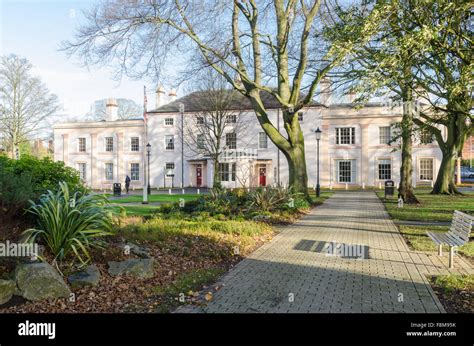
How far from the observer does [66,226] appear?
6.16m

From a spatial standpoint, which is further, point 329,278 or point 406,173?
point 406,173

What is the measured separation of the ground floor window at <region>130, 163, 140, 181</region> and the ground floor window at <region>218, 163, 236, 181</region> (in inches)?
464

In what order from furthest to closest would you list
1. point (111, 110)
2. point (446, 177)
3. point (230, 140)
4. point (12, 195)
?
point (111, 110), point (230, 140), point (446, 177), point (12, 195)

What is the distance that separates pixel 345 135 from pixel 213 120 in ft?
46.7

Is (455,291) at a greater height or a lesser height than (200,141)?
lesser

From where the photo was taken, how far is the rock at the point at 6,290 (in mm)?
4902

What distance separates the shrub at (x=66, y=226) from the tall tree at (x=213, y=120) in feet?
87.3

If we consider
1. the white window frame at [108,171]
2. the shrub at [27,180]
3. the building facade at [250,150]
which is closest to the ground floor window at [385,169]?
the building facade at [250,150]

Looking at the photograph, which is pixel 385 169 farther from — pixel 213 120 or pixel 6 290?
pixel 6 290

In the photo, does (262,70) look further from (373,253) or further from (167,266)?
(167,266)

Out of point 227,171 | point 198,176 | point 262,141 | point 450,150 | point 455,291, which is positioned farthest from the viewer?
point 198,176

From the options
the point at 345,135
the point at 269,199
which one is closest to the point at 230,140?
the point at 345,135
